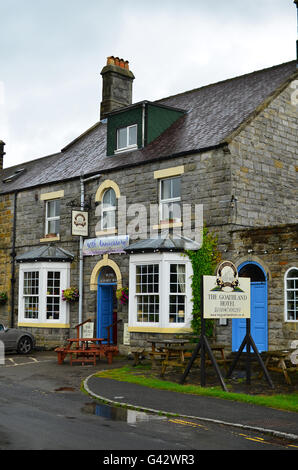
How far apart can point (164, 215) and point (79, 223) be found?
372 centimetres

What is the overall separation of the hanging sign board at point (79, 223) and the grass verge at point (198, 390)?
23.0ft

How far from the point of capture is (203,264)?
1836cm

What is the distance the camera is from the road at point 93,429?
25.4ft

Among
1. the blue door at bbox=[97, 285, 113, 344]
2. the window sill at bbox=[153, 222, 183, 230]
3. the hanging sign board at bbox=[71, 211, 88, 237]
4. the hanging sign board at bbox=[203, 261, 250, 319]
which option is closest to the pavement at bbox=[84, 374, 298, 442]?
the hanging sign board at bbox=[203, 261, 250, 319]

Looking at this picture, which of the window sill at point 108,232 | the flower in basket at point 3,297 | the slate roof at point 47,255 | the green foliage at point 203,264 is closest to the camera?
the green foliage at point 203,264

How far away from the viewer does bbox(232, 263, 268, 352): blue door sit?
17141 millimetres

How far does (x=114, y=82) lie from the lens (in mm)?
27922

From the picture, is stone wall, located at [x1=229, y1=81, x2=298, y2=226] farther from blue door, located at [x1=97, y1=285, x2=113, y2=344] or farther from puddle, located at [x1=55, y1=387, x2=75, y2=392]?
puddle, located at [x1=55, y1=387, x2=75, y2=392]

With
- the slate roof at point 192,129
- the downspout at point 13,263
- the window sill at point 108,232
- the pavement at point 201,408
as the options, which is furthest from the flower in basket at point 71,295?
the pavement at point 201,408

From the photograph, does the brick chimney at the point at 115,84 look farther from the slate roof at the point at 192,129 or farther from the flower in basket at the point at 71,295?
the flower in basket at the point at 71,295

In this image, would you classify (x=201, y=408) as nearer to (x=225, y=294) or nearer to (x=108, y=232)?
(x=225, y=294)

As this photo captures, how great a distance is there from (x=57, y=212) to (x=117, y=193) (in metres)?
3.86

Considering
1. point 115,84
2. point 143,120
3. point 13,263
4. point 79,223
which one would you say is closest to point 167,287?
point 79,223

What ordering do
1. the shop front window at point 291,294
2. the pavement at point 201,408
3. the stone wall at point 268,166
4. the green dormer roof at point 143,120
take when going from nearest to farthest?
1. the pavement at point 201,408
2. the shop front window at point 291,294
3. the stone wall at point 268,166
4. the green dormer roof at point 143,120
